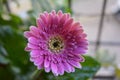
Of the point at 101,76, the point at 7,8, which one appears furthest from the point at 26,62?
the point at 101,76

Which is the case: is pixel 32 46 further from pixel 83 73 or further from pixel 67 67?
pixel 83 73

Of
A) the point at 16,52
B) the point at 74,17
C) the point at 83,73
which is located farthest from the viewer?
the point at 74,17

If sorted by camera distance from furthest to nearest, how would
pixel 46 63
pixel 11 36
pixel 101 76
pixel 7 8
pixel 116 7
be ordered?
1. pixel 116 7
2. pixel 101 76
3. pixel 7 8
4. pixel 11 36
5. pixel 46 63

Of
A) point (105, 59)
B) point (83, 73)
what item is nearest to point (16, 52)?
point (83, 73)

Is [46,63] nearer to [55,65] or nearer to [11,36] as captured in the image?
[55,65]

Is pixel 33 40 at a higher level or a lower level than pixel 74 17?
lower

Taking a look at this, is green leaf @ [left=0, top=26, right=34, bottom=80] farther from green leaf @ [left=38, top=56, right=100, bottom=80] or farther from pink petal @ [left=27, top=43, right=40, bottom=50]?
pink petal @ [left=27, top=43, right=40, bottom=50]

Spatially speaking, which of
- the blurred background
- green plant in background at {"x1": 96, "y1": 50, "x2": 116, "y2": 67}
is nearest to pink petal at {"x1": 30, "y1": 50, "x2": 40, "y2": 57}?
the blurred background
